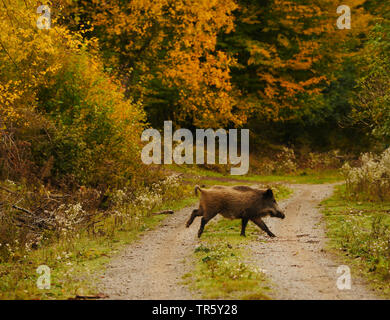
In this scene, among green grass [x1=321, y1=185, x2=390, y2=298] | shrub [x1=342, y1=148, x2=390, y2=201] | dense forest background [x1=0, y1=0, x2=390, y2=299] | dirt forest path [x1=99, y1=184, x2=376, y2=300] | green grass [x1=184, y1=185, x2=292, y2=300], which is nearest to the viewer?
green grass [x1=184, y1=185, x2=292, y2=300]

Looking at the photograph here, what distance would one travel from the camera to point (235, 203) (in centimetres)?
1428

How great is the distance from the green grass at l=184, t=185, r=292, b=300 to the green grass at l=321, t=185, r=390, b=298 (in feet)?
6.83

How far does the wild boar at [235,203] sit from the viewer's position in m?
14.3

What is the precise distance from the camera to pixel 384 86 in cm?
1823

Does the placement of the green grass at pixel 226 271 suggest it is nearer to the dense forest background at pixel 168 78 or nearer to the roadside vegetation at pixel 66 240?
the roadside vegetation at pixel 66 240

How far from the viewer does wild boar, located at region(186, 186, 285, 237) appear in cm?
1426

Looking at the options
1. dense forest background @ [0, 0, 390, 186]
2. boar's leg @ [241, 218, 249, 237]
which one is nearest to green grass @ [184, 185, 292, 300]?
boar's leg @ [241, 218, 249, 237]

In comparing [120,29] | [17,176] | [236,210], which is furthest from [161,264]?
[120,29]

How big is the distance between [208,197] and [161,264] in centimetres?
286

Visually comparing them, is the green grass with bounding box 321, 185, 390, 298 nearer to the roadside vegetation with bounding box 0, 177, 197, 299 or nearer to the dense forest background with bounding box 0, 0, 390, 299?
the dense forest background with bounding box 0, 0, 390, 299

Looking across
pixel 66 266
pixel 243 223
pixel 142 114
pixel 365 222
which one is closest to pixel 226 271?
pixel 66 266

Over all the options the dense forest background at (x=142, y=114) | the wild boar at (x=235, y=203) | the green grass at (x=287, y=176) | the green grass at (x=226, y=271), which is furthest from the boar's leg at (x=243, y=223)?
the green grass at (x=287, y=176)

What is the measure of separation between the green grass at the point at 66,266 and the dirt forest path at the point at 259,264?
0.34 metres
